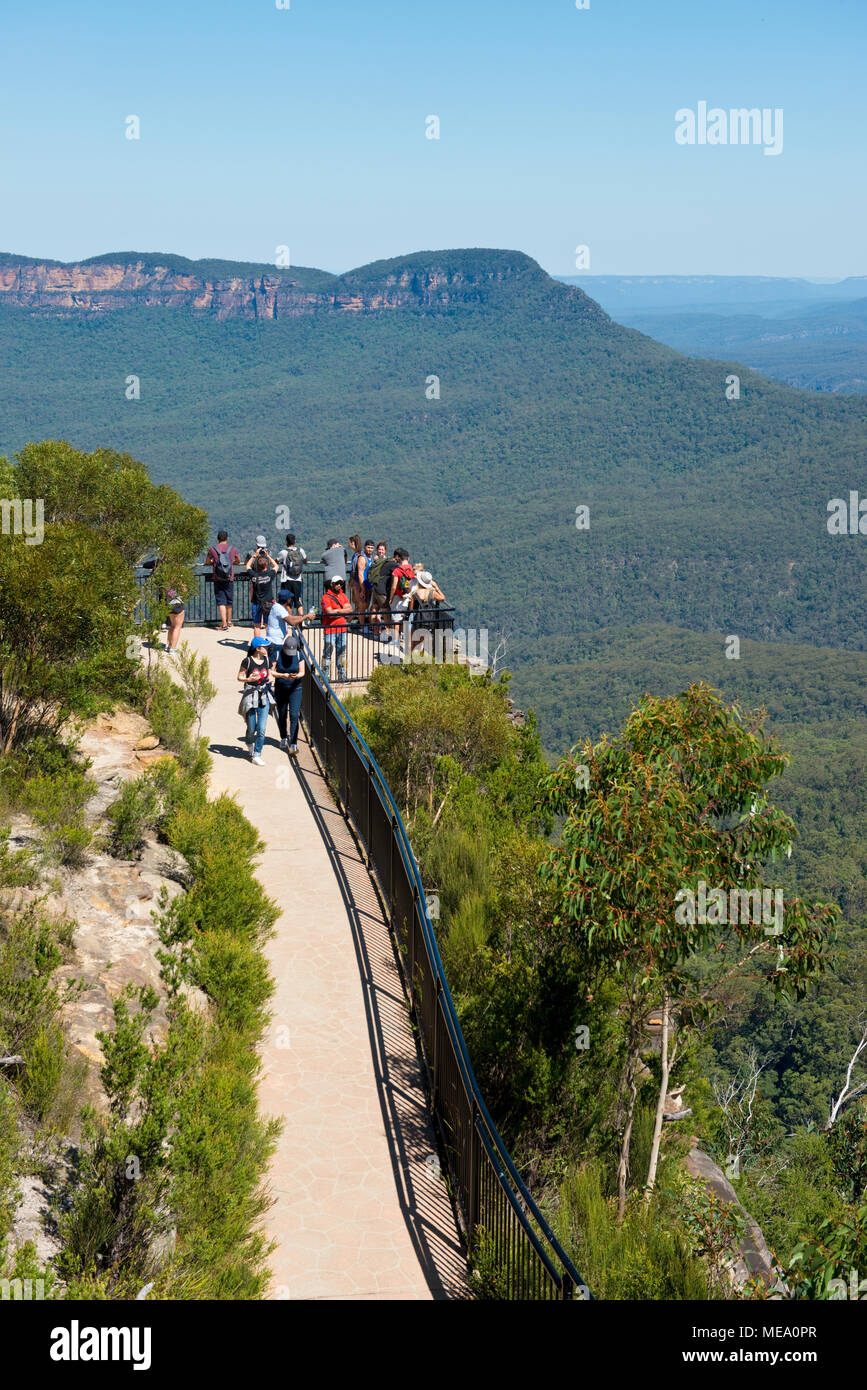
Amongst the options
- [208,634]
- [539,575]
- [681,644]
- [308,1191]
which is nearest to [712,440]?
[539,575]

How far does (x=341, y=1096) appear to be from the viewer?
8.01 m

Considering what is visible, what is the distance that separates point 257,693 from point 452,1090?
694 cm

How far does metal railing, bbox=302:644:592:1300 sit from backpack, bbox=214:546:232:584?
6.04m

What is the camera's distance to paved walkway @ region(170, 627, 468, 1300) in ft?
21.2

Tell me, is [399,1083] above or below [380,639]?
→ below

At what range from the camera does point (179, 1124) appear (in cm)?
570

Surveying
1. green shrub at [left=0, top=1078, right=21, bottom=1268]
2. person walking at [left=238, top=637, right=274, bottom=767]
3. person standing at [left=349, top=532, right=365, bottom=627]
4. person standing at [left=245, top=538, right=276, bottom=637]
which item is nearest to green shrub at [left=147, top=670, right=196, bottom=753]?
person walking at [left=238, top=637, right=274, bottom=767]

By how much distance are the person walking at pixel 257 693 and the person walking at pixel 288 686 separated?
0.12 m

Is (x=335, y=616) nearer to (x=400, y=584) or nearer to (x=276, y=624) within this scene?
(x=400, y=584)

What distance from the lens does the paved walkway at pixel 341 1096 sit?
6.46 m

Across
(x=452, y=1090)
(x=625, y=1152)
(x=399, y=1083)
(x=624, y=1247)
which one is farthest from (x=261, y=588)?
(x=624, y=1247)

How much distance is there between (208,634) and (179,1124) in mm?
14551

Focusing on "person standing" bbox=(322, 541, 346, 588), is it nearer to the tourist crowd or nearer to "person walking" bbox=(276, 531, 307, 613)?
the tourist crowd

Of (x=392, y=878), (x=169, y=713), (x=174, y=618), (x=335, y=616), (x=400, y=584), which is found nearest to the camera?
(x=392, y=878)
